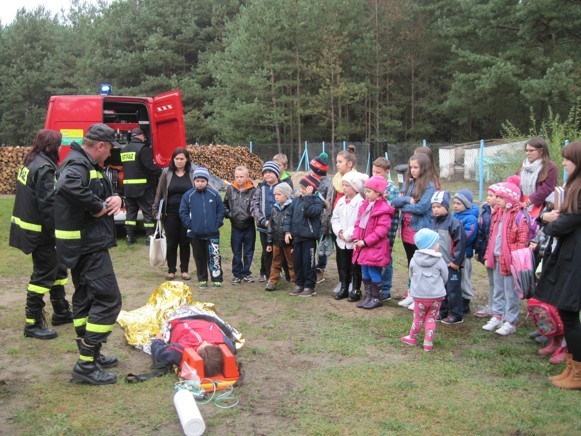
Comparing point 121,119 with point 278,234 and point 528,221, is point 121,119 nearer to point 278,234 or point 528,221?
point 278,234

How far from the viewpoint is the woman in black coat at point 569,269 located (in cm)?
429

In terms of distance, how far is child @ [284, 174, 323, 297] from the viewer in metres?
7.07

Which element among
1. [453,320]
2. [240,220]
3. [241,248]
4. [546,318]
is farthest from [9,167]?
[546,318]

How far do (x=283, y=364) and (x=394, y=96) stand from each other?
32.8 metres

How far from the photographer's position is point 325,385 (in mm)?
4500

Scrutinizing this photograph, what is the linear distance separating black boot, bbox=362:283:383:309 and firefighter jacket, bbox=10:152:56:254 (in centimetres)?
346

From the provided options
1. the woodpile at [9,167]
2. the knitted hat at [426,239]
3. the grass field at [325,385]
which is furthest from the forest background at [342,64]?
the grass field at [325,385]

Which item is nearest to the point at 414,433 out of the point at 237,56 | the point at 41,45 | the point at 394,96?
the point at 237,56

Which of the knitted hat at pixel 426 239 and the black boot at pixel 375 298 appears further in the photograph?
the black boot at pixel 375 298

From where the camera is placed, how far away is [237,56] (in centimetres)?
3334

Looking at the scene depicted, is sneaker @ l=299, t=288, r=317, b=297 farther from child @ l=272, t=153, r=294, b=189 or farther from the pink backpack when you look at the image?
the pink backpack

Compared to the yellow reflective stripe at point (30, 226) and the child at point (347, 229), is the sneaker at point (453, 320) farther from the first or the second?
the yellow reflective stripe at point (30, 226)

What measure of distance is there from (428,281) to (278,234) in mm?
2548

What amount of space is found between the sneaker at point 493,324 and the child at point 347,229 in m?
1.63
